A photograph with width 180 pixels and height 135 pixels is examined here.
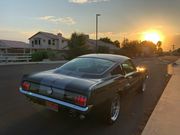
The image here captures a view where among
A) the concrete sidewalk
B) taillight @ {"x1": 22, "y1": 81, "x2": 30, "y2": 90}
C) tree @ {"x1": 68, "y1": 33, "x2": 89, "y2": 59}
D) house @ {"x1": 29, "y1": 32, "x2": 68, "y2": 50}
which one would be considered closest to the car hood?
taillight @ {"x1": 22, "y1": 81, "x2": 30, "y2": 90}

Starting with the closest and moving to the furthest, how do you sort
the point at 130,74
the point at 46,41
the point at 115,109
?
1. the point at 115,109
2. the point at 130,74
3. the point at 46,41

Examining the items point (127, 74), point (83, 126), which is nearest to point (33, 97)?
point (83, 126)

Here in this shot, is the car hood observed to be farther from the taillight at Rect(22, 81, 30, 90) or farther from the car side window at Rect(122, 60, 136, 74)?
the car side window at Rect(122, 60, 136, 74)

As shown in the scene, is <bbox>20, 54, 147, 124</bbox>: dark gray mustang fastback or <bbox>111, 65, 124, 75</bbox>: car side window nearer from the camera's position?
<bbox>20, 54, 147, 124</bbox>: dark gray mustang fastback

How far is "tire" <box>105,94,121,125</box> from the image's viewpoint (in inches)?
188

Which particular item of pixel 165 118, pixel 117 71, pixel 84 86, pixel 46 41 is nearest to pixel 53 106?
pixel 84 86

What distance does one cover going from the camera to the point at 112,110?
507 centimetres

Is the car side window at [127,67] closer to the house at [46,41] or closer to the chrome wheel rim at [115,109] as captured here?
the chrome wheel rim at [115,109]

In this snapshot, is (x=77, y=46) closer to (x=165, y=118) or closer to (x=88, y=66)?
(x=88, y=66)

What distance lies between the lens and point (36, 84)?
4.62m

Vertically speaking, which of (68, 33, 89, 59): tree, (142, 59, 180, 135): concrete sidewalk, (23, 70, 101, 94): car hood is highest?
(68, 33, 89, 59): tree

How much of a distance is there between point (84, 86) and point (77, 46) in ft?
112

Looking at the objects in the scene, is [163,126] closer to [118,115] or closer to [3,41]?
[118,115]

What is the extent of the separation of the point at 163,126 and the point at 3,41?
53873 mm
